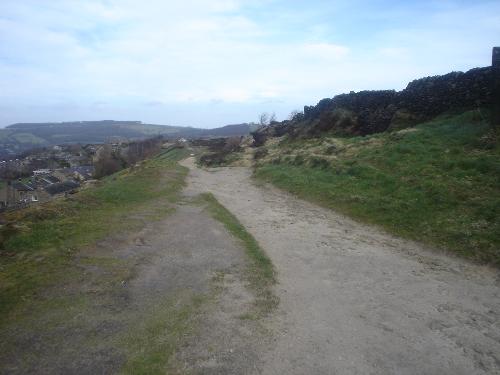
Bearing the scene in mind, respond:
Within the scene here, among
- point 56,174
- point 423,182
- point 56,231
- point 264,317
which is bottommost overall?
point 56,174

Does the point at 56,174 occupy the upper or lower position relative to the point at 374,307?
lower

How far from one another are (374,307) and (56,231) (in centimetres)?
911

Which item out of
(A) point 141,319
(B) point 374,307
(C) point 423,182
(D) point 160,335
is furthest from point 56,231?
(C) point 423,182

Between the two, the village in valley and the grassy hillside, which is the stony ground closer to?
the grassy hillside

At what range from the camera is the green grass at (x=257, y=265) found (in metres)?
8.94

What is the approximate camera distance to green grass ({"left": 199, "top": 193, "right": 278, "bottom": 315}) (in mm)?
8941

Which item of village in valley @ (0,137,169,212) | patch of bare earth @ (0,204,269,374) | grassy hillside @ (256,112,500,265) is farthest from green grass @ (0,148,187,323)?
village in valley @ (0,137,169,212)

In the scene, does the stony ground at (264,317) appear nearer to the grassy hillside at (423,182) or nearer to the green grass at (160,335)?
the green grass at (160,335)

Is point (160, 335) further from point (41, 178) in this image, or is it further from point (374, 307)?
point (41, 178)

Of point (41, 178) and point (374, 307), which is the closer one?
point (374, 307)

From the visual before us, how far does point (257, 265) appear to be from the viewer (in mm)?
10977

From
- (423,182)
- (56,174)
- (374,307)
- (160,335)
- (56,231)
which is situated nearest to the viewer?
(160,335)

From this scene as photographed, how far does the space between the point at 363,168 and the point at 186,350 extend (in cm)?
1510

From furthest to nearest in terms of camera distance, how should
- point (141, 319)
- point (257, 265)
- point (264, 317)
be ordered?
point (257, 265) → point (264, 317) → point (141, 319)
